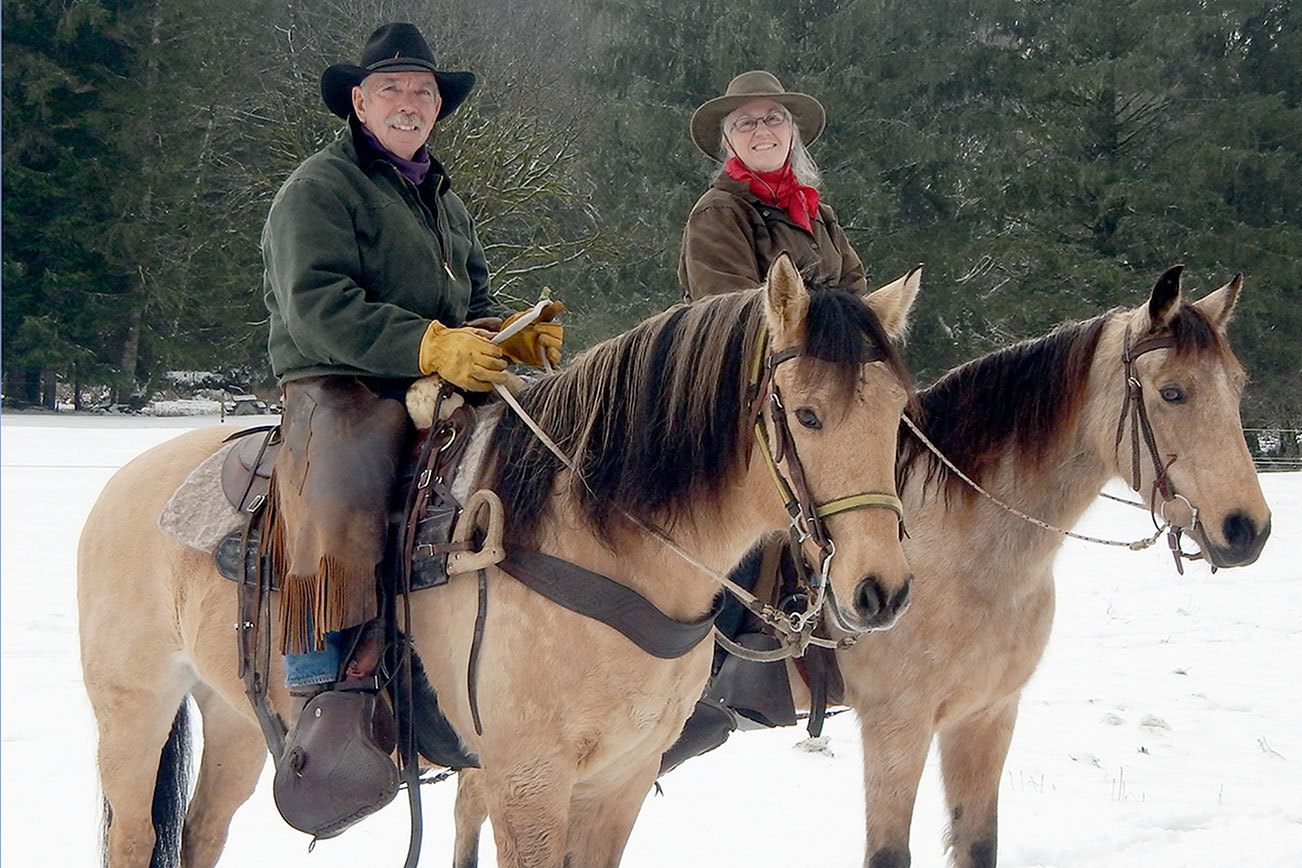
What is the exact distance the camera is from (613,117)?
808 inches

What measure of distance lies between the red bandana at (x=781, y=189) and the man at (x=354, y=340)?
118 cm

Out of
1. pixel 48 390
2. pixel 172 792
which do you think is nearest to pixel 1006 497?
pixel 172 792

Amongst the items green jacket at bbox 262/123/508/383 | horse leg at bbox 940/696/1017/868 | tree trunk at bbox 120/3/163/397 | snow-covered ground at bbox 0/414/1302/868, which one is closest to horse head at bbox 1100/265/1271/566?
horse leg at bbox 940/696/1017/868

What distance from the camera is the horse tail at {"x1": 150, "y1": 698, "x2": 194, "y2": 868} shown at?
3404mm

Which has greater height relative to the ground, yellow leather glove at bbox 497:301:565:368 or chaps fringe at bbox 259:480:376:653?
yellow leather glove at bbox 497:301:565:368

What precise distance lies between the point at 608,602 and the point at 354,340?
884 mm

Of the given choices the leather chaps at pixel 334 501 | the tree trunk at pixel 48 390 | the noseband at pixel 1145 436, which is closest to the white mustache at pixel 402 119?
the leather chaps at pixel 334 501

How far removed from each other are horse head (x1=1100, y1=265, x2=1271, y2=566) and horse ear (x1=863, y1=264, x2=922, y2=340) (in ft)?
3.44

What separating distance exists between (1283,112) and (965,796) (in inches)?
791

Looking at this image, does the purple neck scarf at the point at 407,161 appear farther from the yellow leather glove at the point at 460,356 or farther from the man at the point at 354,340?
the yellow leather glove at the point at 460,356

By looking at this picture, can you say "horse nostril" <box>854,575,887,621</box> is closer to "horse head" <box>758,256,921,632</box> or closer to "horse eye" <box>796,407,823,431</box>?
"horse head" <box>758,256,921,632</box>

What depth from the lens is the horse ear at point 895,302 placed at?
2502mm

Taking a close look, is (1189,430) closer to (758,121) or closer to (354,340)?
(758,121)

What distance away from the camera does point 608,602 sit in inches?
98.7
